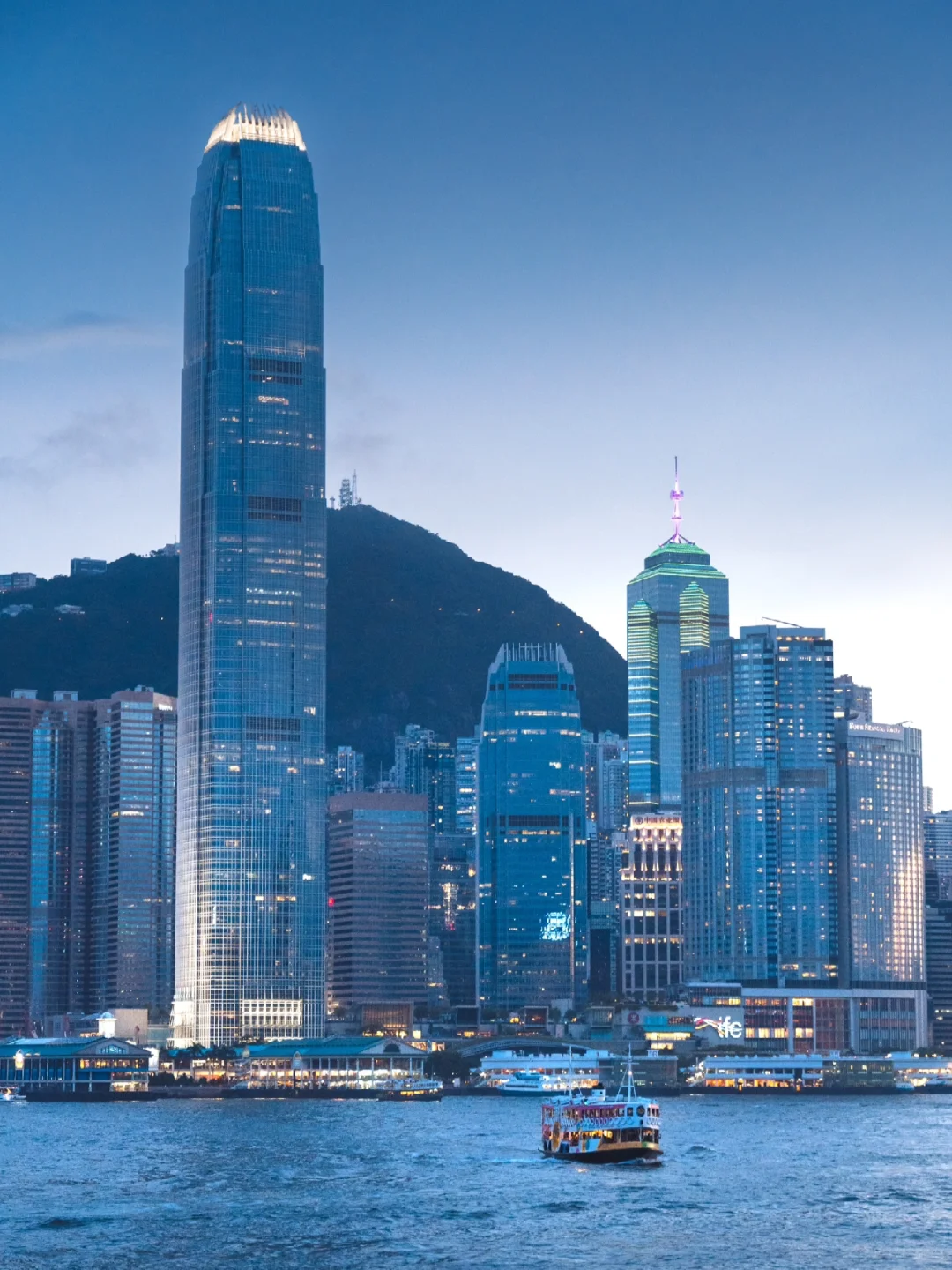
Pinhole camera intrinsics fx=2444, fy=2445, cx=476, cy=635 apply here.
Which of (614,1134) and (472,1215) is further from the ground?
(614,1134)

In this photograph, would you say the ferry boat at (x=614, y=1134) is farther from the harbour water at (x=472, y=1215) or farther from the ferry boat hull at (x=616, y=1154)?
the harbour water at (x=472, y=1215)

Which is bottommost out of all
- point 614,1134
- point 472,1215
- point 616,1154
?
point 472,1215

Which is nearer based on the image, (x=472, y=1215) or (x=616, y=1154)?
(x=472, y=1215)

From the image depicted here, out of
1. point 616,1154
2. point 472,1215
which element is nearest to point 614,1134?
point 616,1154

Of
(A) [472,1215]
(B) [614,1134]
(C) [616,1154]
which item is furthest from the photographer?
(C) [616,1154]

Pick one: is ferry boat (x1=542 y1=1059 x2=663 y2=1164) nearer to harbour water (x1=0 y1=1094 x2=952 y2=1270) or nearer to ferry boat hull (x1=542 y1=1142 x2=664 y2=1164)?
ferry boat hull (x1=542 y1=1142 x2=664 y2=1164)

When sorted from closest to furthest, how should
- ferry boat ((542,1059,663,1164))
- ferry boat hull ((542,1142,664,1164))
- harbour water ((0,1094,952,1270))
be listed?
harbour water ((0,1094,952,1270))
ferry boat hull ((542,1142,664,1164))
ferry boat ((542,1059,663,1164))

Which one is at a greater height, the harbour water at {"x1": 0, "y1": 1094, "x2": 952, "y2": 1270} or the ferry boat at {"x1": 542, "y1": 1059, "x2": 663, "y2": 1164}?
the ferry boat at {"x1": 542, "y1": 1059, "x2": 663, "y2": 1164}

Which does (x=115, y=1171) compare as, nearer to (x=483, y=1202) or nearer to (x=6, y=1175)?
(x=6, y=1175)

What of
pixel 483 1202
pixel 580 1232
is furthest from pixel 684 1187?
pixel 580 1232

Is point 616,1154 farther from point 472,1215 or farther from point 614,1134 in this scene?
point 472,1215

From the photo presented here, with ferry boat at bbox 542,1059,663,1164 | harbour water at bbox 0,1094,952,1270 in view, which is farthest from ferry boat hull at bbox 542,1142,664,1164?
harbour water at bbox 0,1094,952,1270

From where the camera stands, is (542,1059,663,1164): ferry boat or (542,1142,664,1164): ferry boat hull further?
(542,1059,663,1164): ferry boat

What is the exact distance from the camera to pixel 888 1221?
159 m
